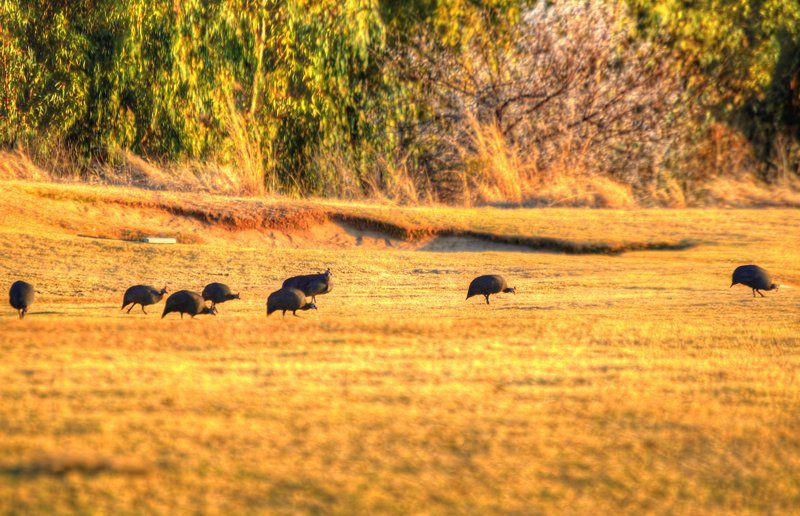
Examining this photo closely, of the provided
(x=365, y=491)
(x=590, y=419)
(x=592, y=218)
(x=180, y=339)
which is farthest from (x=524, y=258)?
(x=365, y=491)

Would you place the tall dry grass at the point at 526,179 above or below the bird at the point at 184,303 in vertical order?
above

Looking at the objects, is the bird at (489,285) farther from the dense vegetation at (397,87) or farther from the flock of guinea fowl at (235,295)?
the dense vegetation at (397,87)

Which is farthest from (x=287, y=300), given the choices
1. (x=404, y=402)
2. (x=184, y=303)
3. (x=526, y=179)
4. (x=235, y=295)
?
(x=526, y=179)

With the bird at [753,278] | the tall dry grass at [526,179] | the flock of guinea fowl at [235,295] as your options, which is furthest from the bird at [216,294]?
the tall dry grass at [526,179]

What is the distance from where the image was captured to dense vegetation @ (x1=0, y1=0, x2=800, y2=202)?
18.2m

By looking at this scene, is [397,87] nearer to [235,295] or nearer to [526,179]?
[526,179]

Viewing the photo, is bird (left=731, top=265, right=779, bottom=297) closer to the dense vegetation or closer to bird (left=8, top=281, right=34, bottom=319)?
bird (left=8, top=281, right=34, bottom=319)

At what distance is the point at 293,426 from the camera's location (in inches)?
131

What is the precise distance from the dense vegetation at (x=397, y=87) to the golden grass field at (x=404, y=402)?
375 inches

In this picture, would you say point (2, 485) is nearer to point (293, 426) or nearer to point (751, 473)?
point (293, 426)

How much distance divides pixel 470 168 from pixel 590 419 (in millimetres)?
16539

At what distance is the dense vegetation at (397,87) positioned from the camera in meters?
18.2

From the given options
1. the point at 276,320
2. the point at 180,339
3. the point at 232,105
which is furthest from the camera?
the point at 232,105

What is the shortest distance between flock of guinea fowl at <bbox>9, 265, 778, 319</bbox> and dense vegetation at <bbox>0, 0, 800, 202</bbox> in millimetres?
9990
